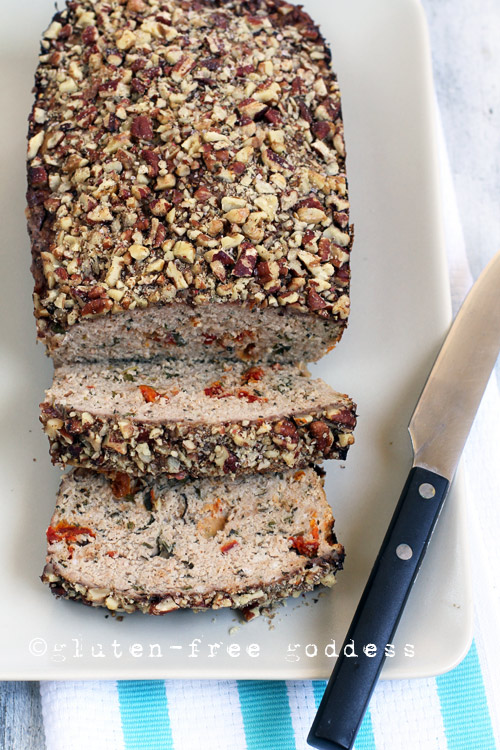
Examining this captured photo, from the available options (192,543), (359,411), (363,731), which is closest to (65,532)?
(192,543)

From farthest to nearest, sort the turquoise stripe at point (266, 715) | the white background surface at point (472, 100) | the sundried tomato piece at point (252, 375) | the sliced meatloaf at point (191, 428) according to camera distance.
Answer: the white background surface at point (472, 100), the sundried tomato piece at point (252, 375), the turquoise stripe at point (266, 715), the sliced meatloaf at point (191, 428)

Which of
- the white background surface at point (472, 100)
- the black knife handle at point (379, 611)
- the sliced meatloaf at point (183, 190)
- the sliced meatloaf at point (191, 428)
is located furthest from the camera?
the white background surface at point (472, 100)

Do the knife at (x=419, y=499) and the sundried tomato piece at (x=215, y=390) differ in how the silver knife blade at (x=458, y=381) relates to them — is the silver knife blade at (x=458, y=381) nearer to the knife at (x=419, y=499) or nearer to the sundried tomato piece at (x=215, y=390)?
the knife at (x=419, y=499)

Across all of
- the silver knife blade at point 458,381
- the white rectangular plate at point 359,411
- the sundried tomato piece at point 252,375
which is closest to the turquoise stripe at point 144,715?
the white rectangular plate at point 359,411

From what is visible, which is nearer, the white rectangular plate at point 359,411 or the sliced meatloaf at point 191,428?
the sliced meatloaf at point 191,428

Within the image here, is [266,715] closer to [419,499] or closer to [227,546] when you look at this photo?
[227,546]

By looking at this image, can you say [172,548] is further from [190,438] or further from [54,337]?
[54,337]

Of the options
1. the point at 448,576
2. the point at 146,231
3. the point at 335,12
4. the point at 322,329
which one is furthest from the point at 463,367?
the point at 335,12
